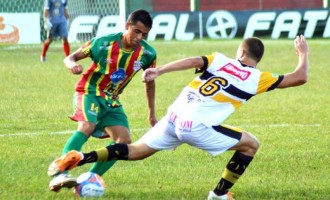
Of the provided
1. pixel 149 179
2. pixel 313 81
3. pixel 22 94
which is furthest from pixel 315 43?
pixel 149 179

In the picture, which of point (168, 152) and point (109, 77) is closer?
point (109, 77)

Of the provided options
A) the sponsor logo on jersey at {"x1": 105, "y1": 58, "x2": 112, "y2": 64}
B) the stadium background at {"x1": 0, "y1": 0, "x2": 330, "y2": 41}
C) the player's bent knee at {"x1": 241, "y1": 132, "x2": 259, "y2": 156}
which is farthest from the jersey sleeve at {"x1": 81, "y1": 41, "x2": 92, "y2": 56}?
the stadium background at {"x1": 0, "y1": 0, "x2": 330, "y2": 41}

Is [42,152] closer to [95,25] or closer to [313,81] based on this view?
[313,81]

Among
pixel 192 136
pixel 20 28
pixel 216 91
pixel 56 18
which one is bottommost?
pixel 20 28

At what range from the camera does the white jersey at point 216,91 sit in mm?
7695

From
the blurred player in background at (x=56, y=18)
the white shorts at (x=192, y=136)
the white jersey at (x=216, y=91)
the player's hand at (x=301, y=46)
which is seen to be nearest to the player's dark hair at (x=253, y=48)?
the white jersey at (x=216, y=91)

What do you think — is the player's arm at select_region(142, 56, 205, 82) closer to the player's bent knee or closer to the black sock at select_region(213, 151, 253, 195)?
the player's bent knee

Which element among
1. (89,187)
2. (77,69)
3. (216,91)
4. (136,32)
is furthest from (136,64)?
(89,187)

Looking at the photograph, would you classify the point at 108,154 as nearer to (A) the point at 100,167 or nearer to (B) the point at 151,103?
(A) the point at 100,167

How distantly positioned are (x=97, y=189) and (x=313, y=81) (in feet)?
39.2

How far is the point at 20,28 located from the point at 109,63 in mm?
21666

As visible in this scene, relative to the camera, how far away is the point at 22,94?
16.9 meters

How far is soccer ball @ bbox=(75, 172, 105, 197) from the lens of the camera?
7.94m

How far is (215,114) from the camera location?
25.4 feet
